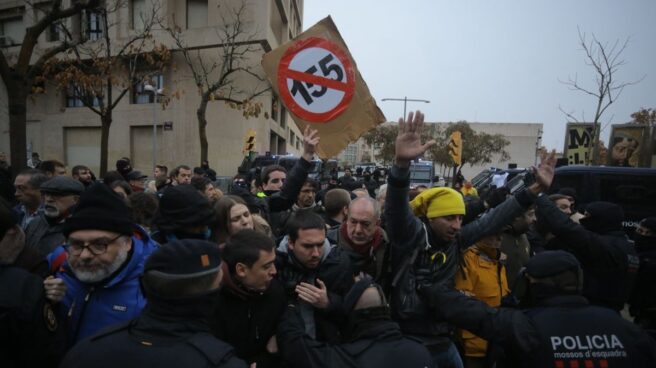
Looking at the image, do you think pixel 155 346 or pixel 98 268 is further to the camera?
pixel 98 268

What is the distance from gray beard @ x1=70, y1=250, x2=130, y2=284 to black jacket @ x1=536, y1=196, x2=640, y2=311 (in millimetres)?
3085

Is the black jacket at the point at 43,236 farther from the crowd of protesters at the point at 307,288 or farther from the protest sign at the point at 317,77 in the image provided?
the protest sign at the point at 317,77

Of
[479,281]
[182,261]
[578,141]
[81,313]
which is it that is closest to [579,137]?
[578,141]

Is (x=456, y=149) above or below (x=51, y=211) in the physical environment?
above

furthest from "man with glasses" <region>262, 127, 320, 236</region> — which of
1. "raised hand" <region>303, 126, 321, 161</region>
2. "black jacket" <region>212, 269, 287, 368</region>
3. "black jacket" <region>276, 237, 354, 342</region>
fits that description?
"black jacket" <region>212, 269, 287, 368</region>

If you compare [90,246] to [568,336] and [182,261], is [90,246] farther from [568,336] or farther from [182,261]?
[568,336]

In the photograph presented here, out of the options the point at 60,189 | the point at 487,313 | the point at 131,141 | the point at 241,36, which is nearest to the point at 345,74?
the point at 487,313

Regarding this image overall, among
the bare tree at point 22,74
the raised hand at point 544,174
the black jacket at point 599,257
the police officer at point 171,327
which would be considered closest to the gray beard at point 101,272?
the police officer at point 171,327

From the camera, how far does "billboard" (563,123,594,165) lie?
27.6 feet

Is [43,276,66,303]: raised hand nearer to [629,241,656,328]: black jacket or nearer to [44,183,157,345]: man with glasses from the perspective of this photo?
[44,183,157,345]: man with glasses

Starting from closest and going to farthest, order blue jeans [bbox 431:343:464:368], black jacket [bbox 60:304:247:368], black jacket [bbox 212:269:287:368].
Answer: black jacket [bbox 60:304:247:368] < black jacket [bbox 212:269:287:368] < blue jeans [bbox 431:343:464:368]

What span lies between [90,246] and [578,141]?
31.1ft

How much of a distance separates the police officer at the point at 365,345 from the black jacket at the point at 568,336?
0.56m

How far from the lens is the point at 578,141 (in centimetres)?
848
